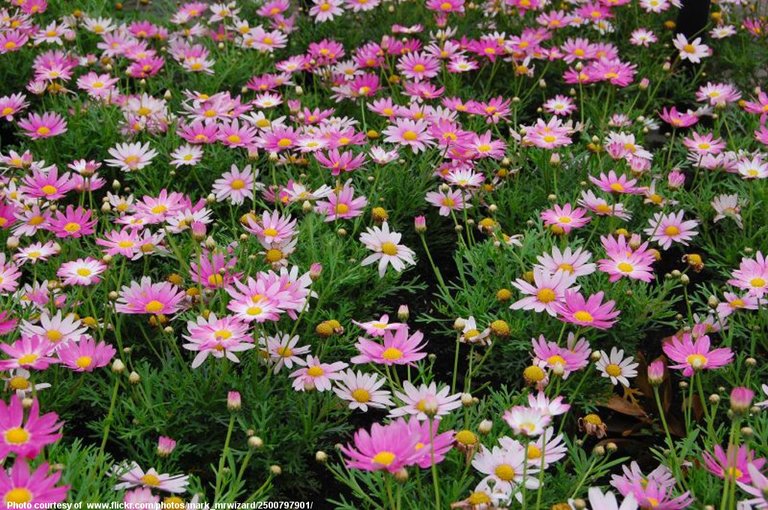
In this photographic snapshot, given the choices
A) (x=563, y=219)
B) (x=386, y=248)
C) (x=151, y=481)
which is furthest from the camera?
(x=563, y=219)

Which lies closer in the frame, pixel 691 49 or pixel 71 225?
pixel 71 225

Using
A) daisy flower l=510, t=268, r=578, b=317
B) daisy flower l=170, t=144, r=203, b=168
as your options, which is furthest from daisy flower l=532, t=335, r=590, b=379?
daisy flower l=170, t=144, r=203, b=168

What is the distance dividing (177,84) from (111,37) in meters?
0.31

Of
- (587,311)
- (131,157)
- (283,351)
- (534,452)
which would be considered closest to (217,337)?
(283,351)

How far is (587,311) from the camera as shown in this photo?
1.85 m

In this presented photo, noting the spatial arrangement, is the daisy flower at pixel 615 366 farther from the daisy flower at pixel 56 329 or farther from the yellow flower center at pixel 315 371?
the daisy flower at pixel 56 329

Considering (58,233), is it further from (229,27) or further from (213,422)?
(229,27)

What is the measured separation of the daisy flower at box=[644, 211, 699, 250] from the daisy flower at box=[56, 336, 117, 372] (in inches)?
53.3

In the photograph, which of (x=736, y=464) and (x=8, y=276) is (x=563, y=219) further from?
(x=8, y=276)

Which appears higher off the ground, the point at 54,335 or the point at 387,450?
the point at 387,450

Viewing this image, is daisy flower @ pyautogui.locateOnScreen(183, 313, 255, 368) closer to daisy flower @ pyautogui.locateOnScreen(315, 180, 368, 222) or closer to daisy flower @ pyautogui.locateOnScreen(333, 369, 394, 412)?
daisy flower @ pyautogui.locateOnScreen(333, 369, 394, 412)

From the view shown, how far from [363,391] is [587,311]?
18.7 inches

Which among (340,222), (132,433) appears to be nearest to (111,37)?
(340,222)

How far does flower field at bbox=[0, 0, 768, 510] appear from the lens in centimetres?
165
